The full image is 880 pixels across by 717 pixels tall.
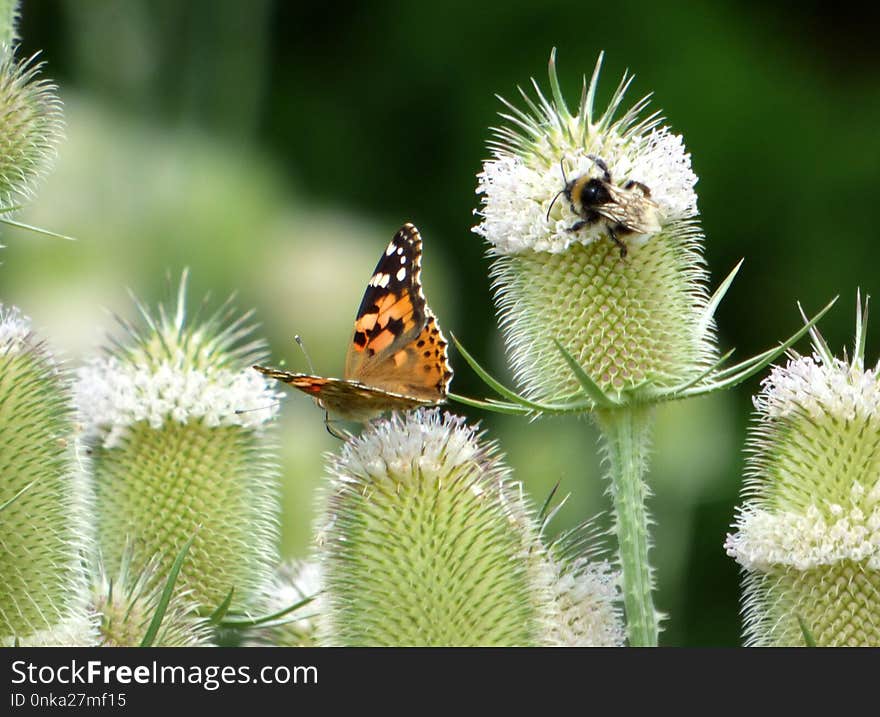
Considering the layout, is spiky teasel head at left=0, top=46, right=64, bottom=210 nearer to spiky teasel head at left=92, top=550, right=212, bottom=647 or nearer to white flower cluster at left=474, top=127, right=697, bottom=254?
spiky teasel head at left=92, top=550, right=212, bottom=647

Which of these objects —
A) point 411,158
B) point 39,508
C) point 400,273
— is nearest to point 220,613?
point 39,508

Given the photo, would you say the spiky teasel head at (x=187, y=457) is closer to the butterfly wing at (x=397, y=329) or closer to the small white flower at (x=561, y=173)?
the butterfly wing at (x=397, y=329)

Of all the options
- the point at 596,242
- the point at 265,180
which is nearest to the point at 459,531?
the point at 596,242

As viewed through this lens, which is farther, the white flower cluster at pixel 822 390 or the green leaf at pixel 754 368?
the white flower cluster at pixel 822 390

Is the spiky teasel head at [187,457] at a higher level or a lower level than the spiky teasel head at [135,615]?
higher

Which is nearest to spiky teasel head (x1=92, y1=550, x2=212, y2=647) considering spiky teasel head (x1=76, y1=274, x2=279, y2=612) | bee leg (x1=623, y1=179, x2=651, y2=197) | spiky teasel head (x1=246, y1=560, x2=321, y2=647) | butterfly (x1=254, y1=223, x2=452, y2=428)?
spiky teasel head (x1=246, y1=560, x2=321, y2=647)

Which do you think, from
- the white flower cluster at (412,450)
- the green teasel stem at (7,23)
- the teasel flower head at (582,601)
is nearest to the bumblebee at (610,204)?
the white flower cluster at (412,450)

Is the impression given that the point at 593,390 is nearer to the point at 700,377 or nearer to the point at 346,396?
the point at 700,377
